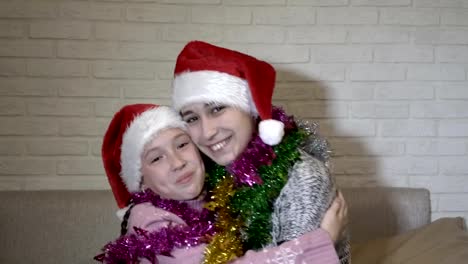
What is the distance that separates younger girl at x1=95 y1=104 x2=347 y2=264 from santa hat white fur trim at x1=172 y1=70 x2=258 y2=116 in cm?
9

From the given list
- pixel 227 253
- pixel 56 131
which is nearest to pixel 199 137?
pixel 227 253

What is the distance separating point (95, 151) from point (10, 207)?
0.36 metres

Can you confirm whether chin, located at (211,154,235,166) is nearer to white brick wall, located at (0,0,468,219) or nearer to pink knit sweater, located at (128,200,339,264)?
pink knit sweater, located at (128,200,339,264)

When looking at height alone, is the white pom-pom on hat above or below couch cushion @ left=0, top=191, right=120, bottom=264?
above

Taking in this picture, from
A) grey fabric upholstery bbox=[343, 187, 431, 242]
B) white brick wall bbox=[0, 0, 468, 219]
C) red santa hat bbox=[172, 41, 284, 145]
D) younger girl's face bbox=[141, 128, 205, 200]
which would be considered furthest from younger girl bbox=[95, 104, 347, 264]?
grey fabric upholstery bbox=[343, 187, 431, 242]

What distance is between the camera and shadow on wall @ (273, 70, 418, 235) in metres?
2.13

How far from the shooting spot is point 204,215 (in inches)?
53.7

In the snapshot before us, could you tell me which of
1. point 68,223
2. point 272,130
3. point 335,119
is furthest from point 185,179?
point 335,119

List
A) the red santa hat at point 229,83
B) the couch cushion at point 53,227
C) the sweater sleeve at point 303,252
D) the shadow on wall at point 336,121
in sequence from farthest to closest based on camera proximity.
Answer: the shadow on wall at point 336,121, the couch cushion at point 53,227, the red santa hat at point 229,83, the sweater sleeve at point 303,252

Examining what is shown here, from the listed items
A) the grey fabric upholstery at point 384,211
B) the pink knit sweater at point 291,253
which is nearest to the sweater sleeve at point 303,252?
the pink knit sweater at point 291,253

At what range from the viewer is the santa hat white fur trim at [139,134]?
4.50 feet

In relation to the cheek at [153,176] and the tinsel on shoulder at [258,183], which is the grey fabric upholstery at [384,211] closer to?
the tinsel on shoulder at [258,183]

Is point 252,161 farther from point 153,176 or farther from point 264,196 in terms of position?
point 153,176

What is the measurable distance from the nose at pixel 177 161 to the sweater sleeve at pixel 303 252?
0.28 m
